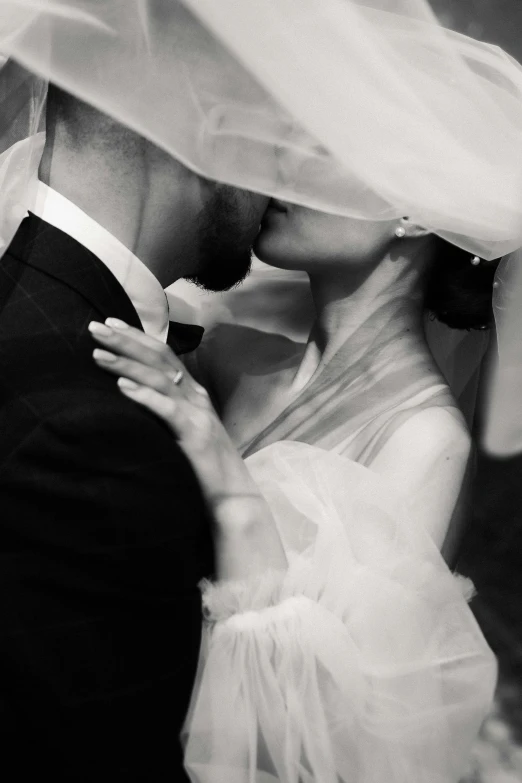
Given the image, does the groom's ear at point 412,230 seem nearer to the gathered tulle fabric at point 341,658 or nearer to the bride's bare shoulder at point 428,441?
the bride's bare shoulder at point 428,441

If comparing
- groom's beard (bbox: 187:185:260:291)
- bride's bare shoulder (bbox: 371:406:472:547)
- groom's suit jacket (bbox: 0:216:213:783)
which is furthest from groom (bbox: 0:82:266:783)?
bride's bare shoulder (bbox: 371:406:472:547)

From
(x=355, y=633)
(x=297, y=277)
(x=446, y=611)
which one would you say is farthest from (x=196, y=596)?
(x=297, y=277)

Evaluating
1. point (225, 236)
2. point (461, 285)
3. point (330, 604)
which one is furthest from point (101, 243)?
point (461, 285)

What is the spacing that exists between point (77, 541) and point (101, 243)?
0.39 metres

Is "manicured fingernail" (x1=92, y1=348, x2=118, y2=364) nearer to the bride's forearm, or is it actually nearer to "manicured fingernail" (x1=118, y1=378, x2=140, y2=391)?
"manicured fingernail" (x1=118, y1=378, x2=140, y2=391)

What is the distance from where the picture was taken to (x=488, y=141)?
4.00 ft

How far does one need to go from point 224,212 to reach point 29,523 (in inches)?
22.8

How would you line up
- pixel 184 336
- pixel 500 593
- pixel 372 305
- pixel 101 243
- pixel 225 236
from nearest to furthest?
pixel 101 243 < pixel 225 236 < pixel 184 336 < pixel 372 305 < pixel 500 593

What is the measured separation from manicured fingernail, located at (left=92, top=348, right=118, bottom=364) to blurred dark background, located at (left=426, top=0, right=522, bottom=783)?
1568 millimetres

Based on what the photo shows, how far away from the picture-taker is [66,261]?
1074mm

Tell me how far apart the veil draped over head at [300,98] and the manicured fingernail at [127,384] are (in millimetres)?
243

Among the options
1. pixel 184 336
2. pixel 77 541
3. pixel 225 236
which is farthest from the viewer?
pixel 184 336

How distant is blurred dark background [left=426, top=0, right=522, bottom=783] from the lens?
7.87 ft

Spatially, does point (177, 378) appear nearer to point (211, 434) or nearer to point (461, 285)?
point (211, 434)
